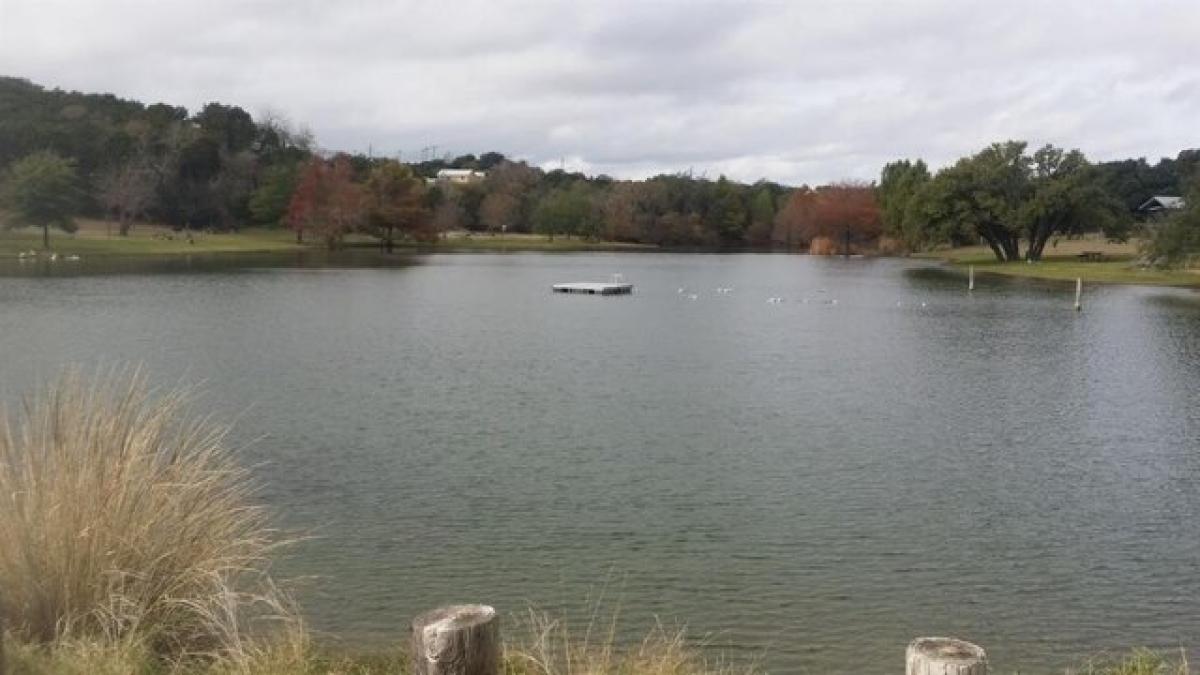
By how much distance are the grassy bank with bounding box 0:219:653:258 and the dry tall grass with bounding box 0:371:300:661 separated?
70.7 m

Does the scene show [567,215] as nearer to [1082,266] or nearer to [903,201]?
[903,201]

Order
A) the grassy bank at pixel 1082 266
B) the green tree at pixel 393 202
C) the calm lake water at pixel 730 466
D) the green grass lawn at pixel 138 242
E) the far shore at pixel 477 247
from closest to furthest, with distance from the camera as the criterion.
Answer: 1. the calm lake water at pixel 730 466
2. the grassy bank at pixel 1082 266
3. the far shore at pixel 477 247
4. the green grass lawn at pixel 138 242
5. the green tree at pixel 393 202

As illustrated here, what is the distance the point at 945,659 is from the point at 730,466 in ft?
32.8

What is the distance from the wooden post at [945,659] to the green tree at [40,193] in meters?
76.9

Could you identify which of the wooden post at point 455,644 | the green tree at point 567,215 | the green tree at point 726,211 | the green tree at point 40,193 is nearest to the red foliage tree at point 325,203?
the green tree at point 40,193

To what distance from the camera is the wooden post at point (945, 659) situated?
4430 mm

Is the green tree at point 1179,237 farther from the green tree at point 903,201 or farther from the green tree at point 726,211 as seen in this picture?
the green tree at point 726,211

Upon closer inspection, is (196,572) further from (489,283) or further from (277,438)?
(489,283)

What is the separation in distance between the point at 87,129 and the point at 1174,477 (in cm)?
9874

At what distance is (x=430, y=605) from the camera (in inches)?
357

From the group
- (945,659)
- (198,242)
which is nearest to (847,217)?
(198,242)

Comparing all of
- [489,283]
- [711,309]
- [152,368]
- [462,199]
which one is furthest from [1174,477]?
[462,199]

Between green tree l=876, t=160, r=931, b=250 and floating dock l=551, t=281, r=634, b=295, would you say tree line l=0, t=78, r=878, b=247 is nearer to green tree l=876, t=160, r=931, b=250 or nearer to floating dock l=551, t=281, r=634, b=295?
green tree l=876, t=160, r=931, b=250

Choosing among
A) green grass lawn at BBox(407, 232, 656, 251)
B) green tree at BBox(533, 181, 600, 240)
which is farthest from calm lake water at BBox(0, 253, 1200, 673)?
green tree at BBox(533, 181, 600, 240)
